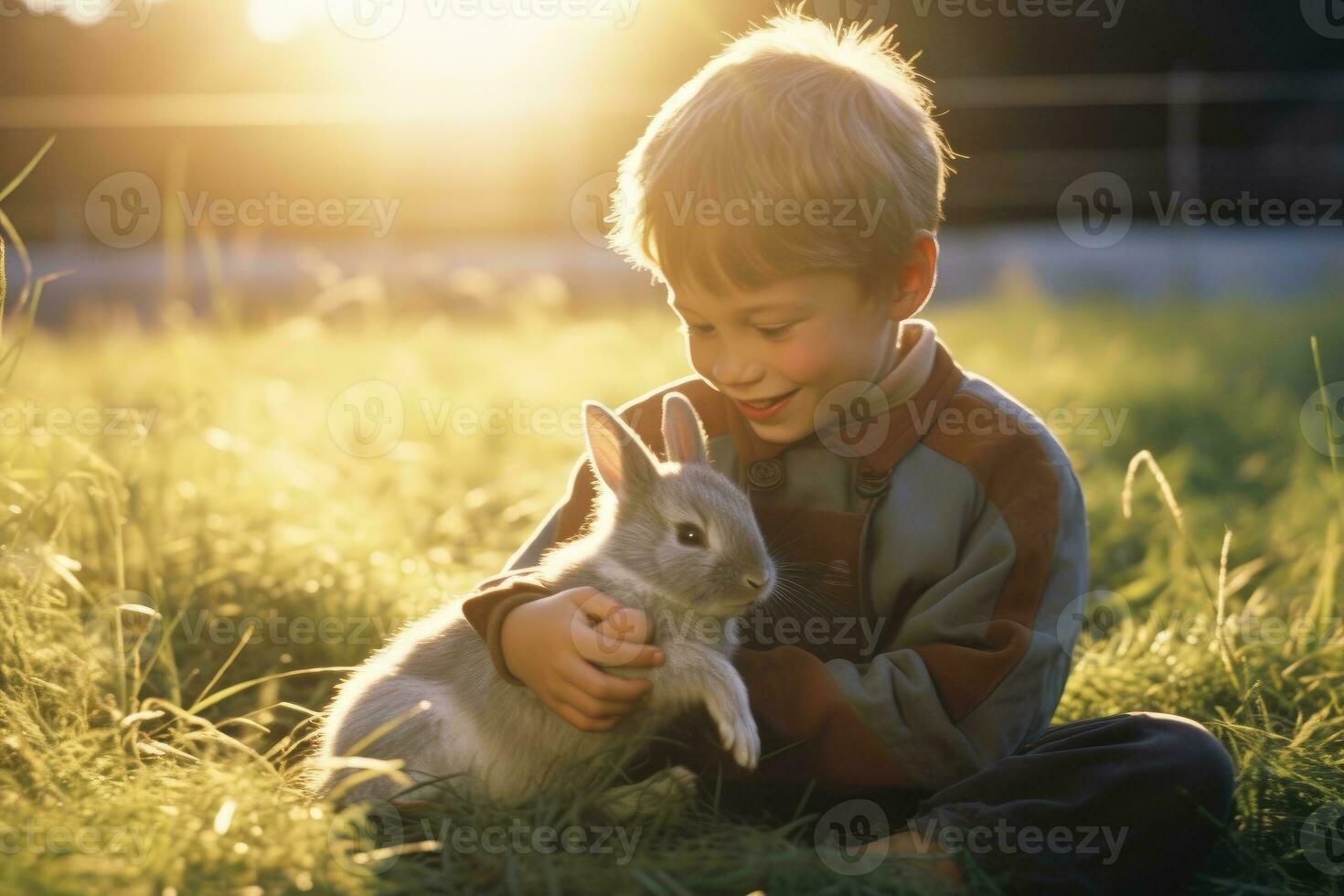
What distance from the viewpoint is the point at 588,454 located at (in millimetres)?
2998

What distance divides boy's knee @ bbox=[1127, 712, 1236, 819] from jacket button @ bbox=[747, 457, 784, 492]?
1013mm

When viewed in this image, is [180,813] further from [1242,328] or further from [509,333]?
[1242,328]

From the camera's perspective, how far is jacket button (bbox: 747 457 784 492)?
314 cm

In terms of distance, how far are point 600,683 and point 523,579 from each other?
14.2 inches

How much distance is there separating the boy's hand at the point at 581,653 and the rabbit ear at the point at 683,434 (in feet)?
1.56

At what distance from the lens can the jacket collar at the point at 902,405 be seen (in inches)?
119

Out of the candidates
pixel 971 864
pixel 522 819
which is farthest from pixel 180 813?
pixel 971 864

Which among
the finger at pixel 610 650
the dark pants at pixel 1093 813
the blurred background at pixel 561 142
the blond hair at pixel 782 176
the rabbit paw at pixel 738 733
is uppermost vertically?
the blurred background at pixel 561 142

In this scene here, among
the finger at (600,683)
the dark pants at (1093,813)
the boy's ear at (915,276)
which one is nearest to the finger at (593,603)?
the finger at (600,683)

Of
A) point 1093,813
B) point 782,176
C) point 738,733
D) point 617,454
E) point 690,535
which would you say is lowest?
point 1093,813

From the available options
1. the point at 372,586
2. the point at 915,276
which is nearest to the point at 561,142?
the point at 372,586

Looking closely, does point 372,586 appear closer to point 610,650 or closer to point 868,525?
point 610,650

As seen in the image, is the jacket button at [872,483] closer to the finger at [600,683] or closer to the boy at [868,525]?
the boy at [868,525]

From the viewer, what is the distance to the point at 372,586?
153 inches
